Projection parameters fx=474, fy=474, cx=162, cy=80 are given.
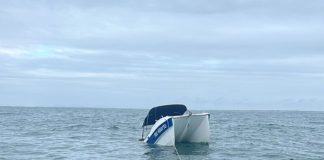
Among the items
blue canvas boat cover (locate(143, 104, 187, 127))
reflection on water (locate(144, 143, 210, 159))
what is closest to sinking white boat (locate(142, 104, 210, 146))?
blue canvas boat cover (locate(143, 104, 187, 127))

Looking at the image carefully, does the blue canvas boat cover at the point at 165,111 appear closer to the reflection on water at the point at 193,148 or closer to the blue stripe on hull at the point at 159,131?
the blue stripe on hull at the point at 159,131

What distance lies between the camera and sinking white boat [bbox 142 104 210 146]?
2700 centimetres

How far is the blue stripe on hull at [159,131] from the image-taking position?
26.7 metres

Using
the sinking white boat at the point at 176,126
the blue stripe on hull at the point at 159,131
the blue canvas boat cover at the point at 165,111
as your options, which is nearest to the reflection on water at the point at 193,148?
the sinking white boat at the point at 176,126

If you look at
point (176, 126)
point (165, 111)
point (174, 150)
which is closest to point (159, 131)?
point (176, 126)

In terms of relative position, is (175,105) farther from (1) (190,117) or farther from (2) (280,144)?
(2) (280,144)

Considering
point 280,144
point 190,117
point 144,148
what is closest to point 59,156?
point 144,148

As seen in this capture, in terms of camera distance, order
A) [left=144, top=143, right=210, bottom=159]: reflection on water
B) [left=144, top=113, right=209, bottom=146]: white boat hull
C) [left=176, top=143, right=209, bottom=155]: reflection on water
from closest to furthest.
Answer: [left=144, top=143, right=210, bottom=159]: reflection on water → [left=176, top=143, right=209, bottom=155]: reflection on water → [left=144, top=113, right=209, bottom=146]: white boat hull

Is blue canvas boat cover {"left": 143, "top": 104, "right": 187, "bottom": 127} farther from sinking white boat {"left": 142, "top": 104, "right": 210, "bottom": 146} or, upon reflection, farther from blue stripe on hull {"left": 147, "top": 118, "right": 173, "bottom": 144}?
blue stripe on hull {"left": 147, "top": 118, "right": 173, "bottom": 144}

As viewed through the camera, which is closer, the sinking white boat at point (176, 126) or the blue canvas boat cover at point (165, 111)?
the sinking white boat at point (176, 126)

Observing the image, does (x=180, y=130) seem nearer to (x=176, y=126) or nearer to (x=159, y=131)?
(x=176, y=126)

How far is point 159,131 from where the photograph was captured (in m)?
27.7

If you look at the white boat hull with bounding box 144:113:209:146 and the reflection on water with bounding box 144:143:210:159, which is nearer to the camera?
the reflection on water with bounding box 144:143:210:159

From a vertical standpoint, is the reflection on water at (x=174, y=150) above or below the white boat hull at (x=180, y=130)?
below
